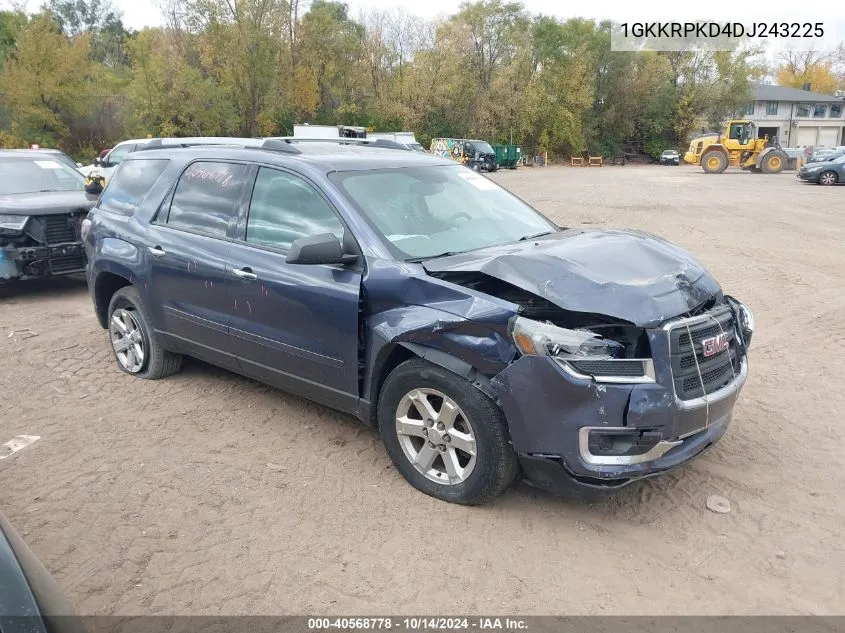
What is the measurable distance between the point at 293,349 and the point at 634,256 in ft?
6.77

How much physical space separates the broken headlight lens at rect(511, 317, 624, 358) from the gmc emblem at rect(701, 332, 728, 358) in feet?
1.56

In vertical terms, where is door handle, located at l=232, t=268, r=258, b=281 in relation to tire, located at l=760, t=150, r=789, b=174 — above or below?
below

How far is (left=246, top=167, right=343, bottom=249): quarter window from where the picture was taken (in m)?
4.09

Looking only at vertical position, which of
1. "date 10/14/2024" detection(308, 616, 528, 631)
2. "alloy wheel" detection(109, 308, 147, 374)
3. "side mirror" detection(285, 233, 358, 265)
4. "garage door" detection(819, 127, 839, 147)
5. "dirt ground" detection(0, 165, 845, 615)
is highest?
"garage door" detection(819, 127, 839, 147)

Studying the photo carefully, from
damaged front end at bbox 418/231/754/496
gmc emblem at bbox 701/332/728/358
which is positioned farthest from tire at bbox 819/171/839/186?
damaged front end at bbox 418/231/754/496

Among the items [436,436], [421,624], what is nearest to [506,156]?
[436,436]

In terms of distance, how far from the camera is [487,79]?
56.4 m

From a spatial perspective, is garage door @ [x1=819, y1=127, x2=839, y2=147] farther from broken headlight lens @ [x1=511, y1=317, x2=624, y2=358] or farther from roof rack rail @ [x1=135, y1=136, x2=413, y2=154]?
broken headlight lens @ [x1=511, y1=317, x2=624, y2=358]

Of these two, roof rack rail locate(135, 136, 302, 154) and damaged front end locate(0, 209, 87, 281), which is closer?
roof rack rail locate(135, 136, 302, 154)

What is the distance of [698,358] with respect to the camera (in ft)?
10.9

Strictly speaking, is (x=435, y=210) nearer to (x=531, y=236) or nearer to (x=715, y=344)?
(x=531, y=236)

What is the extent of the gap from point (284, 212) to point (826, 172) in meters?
27.6

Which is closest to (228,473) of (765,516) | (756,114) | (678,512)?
(678,512)

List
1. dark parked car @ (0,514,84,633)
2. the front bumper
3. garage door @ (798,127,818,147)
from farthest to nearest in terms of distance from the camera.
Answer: garage door @ (798,127,818,147)
the front bumper
dark parked car @ (0,514,84,633)
